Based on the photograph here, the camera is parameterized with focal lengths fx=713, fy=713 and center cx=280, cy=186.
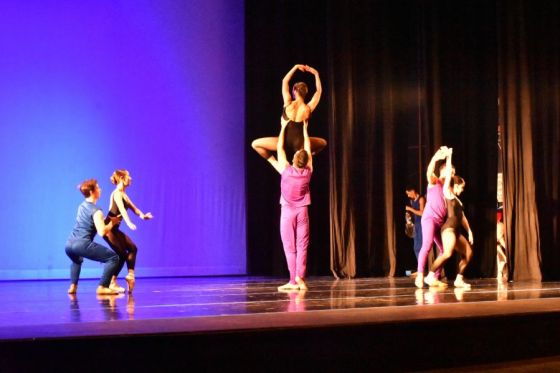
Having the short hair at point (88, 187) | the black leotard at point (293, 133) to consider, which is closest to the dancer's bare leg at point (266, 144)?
the black leotard at point (293, 133)

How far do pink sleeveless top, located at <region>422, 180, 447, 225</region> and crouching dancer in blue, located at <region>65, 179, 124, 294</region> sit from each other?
3299 mm

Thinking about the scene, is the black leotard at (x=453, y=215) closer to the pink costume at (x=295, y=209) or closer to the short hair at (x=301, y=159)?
the pink costume at (x=295, y=209)

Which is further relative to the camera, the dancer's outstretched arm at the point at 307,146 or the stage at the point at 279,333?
the dancer's outstretched arm at the point at 307,146

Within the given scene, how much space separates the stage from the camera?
3.48m

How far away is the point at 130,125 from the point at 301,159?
12.6 feet

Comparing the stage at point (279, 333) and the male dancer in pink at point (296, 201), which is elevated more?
the male dancer in pink at point (296, 201)

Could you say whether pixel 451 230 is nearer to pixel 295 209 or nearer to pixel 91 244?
pixel 295 209

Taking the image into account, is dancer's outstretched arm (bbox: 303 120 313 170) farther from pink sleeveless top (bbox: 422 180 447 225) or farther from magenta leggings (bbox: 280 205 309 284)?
pink sleeveless top (bbox: 422 180 447 225)

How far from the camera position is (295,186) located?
7066 millimetres

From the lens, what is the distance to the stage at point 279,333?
348 cm

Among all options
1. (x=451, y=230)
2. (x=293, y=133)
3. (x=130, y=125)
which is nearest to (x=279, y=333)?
(x=293, y=133)

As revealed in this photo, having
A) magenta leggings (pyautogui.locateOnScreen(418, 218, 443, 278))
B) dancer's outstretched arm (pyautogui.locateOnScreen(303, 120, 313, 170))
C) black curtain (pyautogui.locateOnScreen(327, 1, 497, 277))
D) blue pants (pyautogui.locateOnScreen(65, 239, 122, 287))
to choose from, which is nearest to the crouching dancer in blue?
blue pants (pyautogui.locateOnScreen(65, 239, 122, 287))

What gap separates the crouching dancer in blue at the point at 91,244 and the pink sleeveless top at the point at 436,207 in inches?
130

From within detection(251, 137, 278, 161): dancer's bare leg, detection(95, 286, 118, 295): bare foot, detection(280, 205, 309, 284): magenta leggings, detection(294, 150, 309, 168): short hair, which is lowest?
detection(95, 286, 118, 295): bare foot
